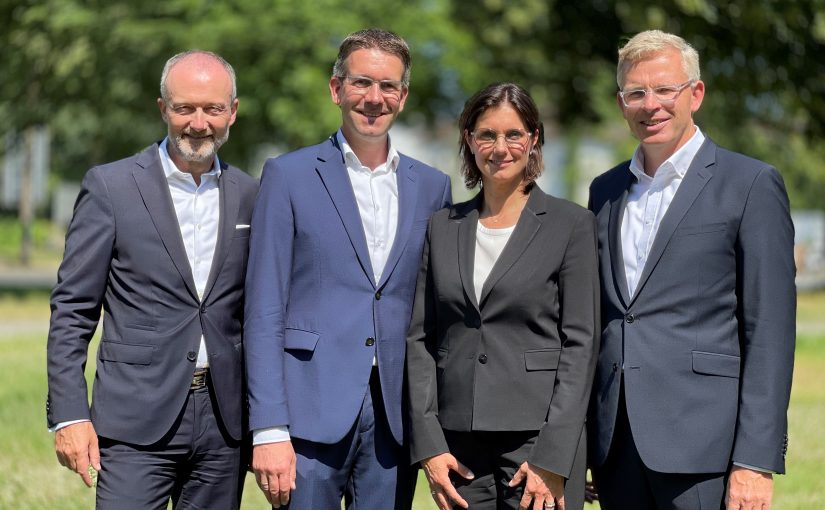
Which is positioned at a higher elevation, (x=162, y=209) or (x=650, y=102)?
(x=650, y=102)

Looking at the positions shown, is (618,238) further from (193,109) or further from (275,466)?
(193,109)

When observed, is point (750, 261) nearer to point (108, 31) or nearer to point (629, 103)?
point (629, 103)

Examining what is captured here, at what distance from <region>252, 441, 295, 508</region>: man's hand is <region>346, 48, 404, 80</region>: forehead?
1499 millimetres

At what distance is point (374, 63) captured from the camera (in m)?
4.12

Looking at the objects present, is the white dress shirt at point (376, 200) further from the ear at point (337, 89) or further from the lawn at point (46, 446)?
the lawn at point (46, 446)

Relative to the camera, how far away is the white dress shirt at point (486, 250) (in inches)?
155

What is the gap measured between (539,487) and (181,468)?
1.48m

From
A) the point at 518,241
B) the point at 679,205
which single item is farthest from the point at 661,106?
the point at 518,241

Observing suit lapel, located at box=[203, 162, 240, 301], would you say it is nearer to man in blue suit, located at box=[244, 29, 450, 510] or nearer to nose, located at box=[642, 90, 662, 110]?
man in blue suit, located at box=[244, 29, 450, 510]

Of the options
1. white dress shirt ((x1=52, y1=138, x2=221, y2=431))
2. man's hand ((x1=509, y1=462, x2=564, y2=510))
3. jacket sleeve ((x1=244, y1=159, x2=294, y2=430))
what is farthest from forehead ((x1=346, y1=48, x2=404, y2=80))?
man's hand ((x1=509, y1=462, x2=564, y2=510))

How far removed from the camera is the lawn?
21.9 ft

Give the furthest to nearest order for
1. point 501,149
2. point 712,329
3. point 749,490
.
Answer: point 501,149
point 712,329
point 749,490

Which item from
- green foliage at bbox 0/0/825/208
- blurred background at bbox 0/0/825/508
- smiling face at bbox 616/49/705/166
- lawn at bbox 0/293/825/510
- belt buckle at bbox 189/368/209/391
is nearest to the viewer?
smiling face at bbox 616/49/705/166

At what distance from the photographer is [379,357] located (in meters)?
4.07
